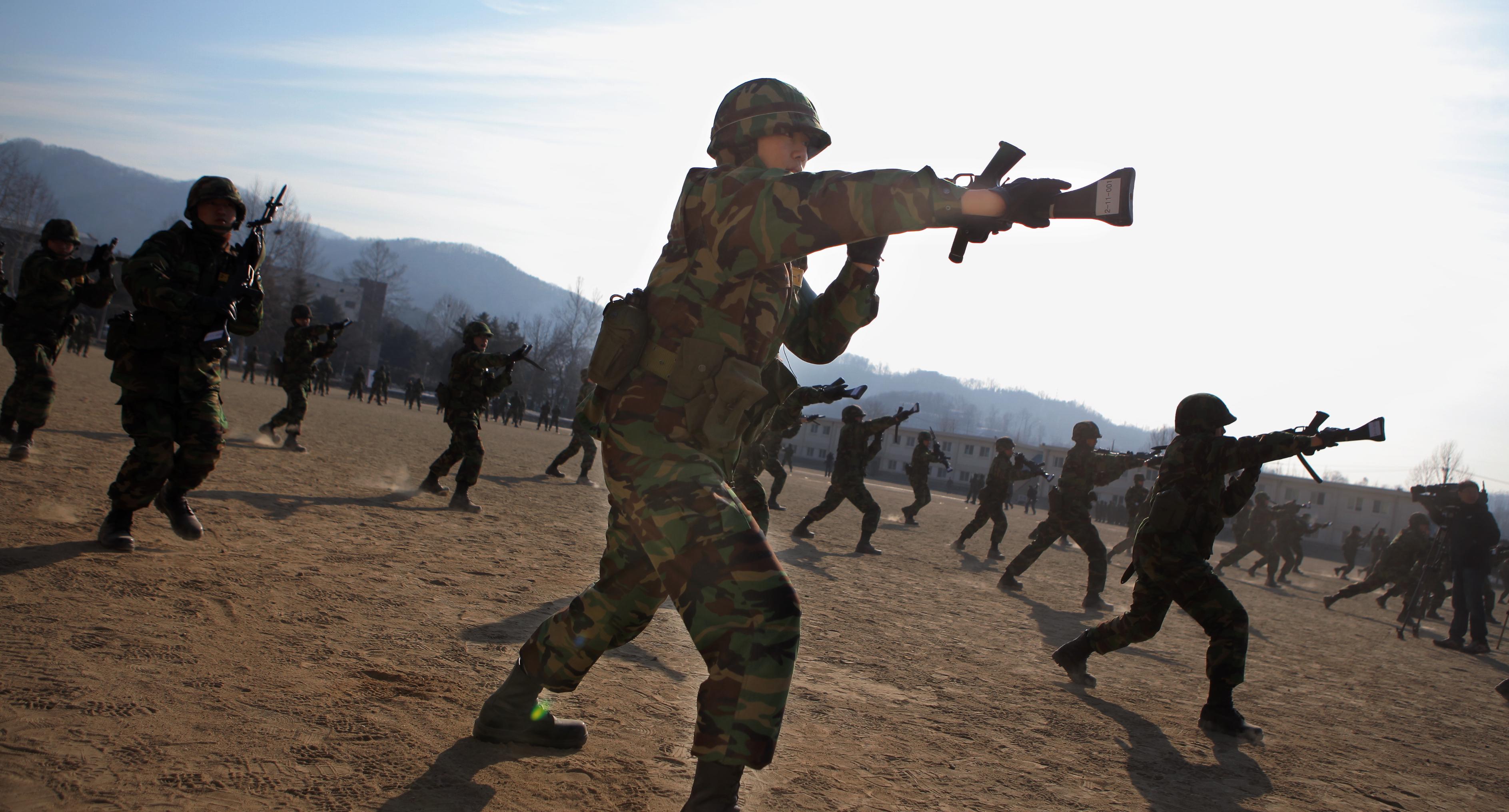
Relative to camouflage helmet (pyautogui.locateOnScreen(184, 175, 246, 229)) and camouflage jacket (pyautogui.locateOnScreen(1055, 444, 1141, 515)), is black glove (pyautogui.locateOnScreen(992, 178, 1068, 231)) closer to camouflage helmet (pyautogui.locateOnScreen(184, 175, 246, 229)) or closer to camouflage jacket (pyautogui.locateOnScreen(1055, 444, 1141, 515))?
camouflage helmet (pyautogui.locateOnScreen(184, 175, 246, 229))

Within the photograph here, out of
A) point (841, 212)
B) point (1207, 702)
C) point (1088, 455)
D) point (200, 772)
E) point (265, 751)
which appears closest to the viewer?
point (841, 212)

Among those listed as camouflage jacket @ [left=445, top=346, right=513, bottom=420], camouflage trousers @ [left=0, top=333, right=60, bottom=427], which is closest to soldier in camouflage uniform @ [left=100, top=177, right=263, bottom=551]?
camouflage trousers @ [left=0, top=333, right=60, bottom=427]

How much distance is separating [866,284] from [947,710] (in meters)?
2.62

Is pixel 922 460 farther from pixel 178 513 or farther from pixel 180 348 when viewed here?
pixel 180 348

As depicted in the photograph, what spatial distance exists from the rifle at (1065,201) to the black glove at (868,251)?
0.83 feet

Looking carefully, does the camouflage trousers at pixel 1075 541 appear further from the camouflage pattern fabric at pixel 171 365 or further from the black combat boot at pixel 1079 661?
the camouflage pattern fabric at pixel 171 365

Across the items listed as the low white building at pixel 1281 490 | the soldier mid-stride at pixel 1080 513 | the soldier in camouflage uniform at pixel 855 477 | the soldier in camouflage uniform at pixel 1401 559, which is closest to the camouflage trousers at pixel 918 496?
the soldier in camouflage uniform at pixel 855 477

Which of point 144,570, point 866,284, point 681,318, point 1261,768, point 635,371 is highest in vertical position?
point 866,284

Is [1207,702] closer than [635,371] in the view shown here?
No

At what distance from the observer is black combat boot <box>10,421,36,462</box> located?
7.37m

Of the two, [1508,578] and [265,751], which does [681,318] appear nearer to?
[265,751]

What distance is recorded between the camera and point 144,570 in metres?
4.42

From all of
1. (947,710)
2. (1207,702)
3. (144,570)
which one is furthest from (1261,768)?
(144,570)

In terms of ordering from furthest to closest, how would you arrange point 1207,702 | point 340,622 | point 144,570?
point 1207,702 → point 144,570 → point 340,622
